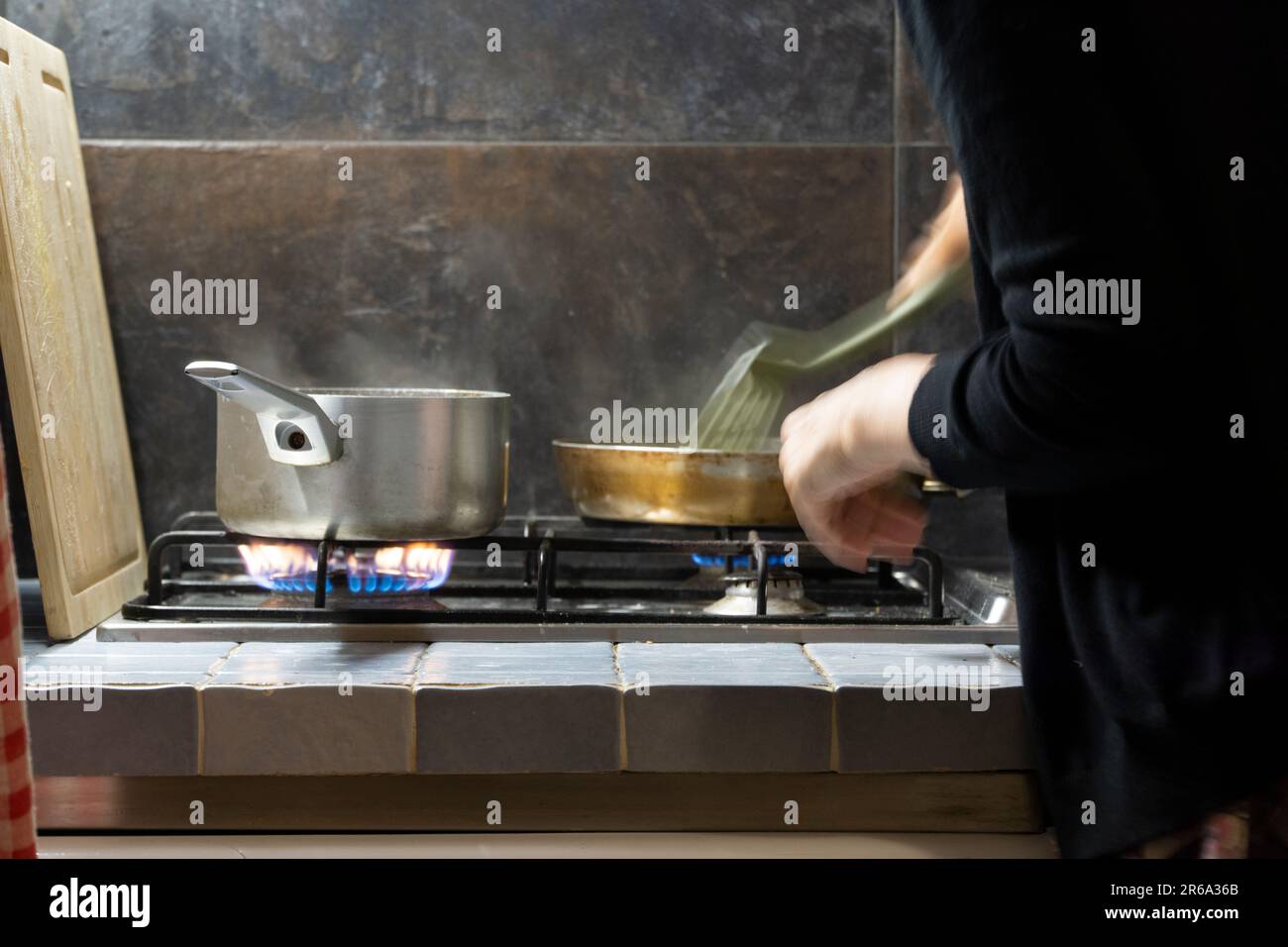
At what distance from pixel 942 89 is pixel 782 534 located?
25.7 inches

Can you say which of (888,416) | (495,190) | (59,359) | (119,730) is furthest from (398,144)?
(888,416)

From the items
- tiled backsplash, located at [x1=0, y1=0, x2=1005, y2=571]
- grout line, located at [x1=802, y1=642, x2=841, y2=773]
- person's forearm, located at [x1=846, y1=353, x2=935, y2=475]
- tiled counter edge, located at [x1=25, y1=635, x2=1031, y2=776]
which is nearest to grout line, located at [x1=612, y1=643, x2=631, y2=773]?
tiled counter edge, located at [x1=25, y1=635, x2=1031, y2=776]

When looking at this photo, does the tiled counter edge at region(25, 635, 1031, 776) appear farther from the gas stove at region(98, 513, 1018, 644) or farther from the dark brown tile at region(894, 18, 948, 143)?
the dark brown tile at region(894, 18, 948, 143)

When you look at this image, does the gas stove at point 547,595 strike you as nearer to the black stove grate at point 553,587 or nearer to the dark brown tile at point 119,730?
the black stove grate at point 553,587

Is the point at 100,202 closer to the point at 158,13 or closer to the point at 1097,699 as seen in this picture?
the point at 158,13

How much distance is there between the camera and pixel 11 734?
1.34ft

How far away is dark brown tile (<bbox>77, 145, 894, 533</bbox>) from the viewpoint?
1.29m

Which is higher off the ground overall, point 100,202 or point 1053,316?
point 100,202

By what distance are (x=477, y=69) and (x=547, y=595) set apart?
1.96 feet

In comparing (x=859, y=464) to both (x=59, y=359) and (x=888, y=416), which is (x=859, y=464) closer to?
(x=888, y=416)

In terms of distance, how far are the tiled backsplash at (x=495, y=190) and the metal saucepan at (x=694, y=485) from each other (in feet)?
0.86

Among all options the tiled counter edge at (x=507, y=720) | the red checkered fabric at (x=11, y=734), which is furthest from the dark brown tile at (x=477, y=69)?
the red checkered fabric at (x=11, y=734)
